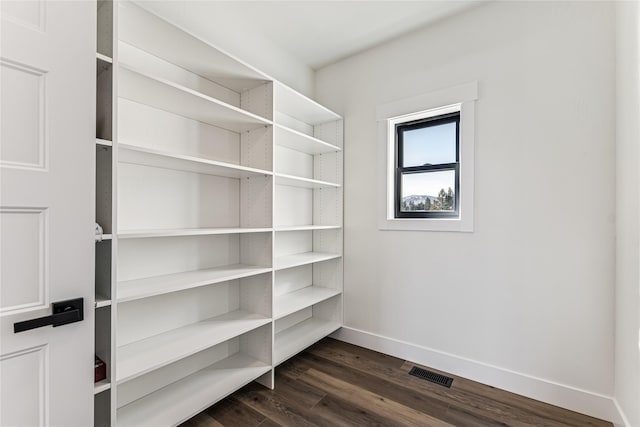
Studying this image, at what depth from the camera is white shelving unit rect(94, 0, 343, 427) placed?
130 centimetres

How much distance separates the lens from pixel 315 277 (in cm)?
308

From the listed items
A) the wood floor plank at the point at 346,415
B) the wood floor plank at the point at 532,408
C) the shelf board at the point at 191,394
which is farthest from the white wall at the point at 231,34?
the wood floor plank at the point at 532,408

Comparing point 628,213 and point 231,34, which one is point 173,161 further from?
point 628,213

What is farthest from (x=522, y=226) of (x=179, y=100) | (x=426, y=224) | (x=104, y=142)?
(x=104, y=142)

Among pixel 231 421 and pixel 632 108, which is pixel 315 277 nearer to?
pixel 231 421

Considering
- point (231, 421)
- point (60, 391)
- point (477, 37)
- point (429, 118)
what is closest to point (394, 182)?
point (429, 118)

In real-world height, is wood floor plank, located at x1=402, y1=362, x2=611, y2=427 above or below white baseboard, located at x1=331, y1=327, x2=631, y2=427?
below

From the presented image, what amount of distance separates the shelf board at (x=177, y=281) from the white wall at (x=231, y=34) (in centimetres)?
157

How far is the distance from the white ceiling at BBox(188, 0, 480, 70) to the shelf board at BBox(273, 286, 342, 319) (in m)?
2.33

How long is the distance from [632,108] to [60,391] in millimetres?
2899

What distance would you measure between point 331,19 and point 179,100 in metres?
1.50

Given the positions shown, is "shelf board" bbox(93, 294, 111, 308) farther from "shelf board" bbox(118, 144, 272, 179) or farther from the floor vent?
the floor vent

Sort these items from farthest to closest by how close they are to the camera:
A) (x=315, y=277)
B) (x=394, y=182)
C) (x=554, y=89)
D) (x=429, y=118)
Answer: (x=315, y=277), (x=394, y=182), (x=429, y=118), (x=554, y=89)

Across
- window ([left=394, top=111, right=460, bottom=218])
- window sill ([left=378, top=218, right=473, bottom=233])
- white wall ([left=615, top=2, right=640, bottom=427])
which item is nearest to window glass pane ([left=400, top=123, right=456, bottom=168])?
window ([left=394, top=111, right=460, bottom=218])
